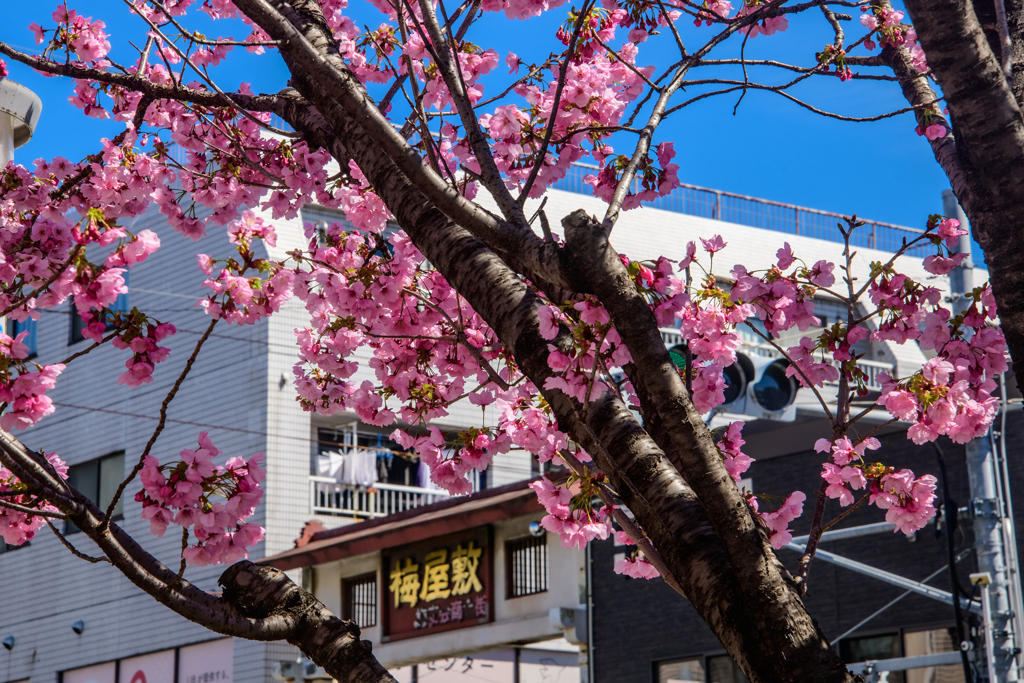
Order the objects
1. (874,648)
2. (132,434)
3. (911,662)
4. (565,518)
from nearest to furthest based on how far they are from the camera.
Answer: (565,518)
(911,662)
(874,648)
(132,434)

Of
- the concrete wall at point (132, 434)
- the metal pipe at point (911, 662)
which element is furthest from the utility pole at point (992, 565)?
the concrete wall at point (132, 434)

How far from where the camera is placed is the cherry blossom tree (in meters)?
3.42

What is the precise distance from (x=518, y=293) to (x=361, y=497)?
61.4ft

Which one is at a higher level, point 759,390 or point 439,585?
point 759,390

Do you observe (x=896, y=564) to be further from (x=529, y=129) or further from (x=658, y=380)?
(x=658, y=380)

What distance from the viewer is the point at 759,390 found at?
1362 centimetres

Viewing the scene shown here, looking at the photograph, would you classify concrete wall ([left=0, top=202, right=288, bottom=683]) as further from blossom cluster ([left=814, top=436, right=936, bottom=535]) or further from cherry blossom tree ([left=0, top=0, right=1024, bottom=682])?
blossom cluster ([left=814, top=436, right=936, bottom=535])

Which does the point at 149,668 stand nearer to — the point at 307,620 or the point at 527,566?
the point at 527,566

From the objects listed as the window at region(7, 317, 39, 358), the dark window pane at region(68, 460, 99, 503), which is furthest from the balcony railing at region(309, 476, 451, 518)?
the window at region(7, 317, 39, 358)

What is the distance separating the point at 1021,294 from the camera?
3.85 meters

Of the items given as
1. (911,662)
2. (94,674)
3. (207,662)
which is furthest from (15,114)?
(94,674)

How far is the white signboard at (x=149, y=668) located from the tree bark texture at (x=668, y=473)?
1891cm

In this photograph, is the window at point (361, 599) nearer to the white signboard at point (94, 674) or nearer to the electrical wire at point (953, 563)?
the white signboard at point (94, 674)

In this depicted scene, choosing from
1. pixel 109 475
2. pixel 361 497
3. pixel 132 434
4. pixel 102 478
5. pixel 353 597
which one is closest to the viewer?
pixel 353 597
